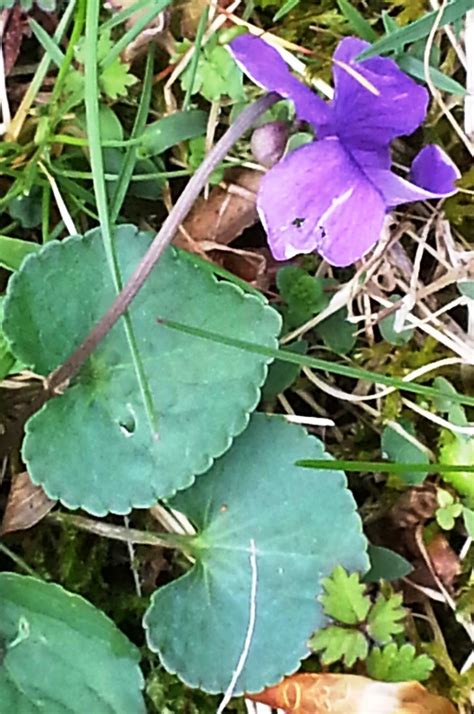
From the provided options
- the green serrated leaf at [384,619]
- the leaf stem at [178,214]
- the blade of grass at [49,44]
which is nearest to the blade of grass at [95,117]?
the leaf stem at [178,214]

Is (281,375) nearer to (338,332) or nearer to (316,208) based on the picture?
(338,332)

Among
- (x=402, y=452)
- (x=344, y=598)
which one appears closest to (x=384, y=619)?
(x=344, y=598)

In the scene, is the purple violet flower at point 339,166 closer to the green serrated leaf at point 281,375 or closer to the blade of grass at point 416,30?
the blade of grass at point 416,30

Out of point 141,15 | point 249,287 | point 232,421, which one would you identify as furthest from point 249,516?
point 141,15

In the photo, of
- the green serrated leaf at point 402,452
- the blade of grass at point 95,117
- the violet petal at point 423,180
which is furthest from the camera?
the green serrated leaf at point 402,452

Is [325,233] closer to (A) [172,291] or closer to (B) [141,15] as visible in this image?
(A) [172,291]
